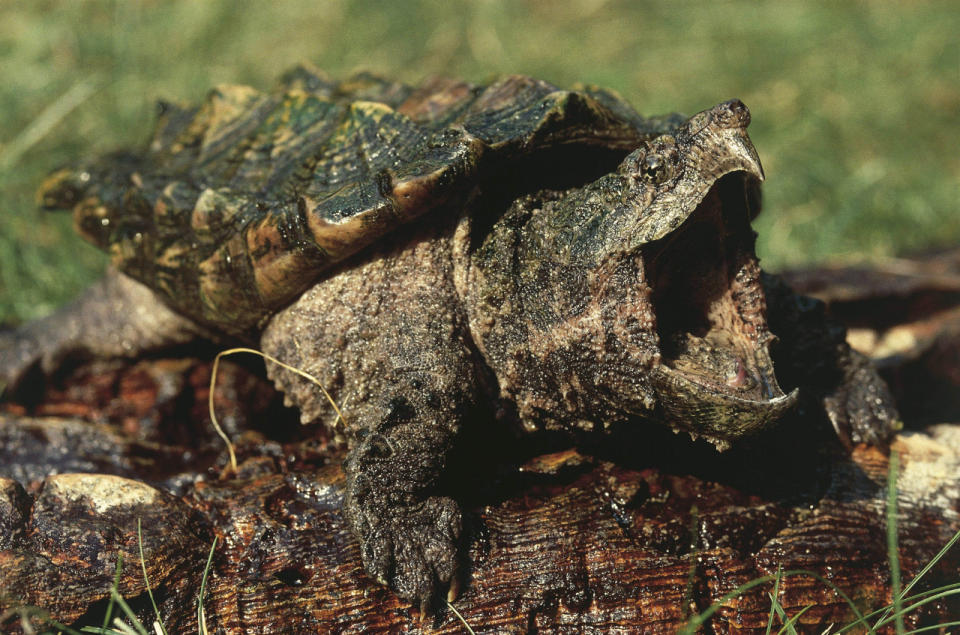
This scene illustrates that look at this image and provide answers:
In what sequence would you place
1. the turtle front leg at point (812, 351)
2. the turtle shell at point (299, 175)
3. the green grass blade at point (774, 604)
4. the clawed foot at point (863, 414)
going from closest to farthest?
the green grass blade at point (774, 604) < the turtle shell at point (299, 175) < the clawed foot at point (863, 414) < the turtle front leg at point (812, 351)

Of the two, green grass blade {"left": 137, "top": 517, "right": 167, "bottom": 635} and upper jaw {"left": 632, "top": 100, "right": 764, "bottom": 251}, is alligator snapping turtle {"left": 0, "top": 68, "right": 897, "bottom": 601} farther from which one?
green grass blade {"left": 137, "top": 517, "right": 167, "bottom": 635}

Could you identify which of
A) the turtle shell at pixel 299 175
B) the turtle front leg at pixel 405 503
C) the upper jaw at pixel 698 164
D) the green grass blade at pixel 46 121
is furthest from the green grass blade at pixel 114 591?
the green grass blade at pixel 46 121

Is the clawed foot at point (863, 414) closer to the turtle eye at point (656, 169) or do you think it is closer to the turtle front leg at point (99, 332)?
the turtle eye at point (656, 169)

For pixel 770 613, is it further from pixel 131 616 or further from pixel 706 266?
pixel 131 616

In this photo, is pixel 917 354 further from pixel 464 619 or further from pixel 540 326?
pixel 464 619

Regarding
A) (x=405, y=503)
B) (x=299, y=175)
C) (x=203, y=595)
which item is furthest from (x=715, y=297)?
(x=203, y=595)

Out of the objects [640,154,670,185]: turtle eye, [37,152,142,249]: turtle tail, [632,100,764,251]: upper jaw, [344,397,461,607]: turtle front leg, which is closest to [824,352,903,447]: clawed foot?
[632,100,764,251]: upper jaw
